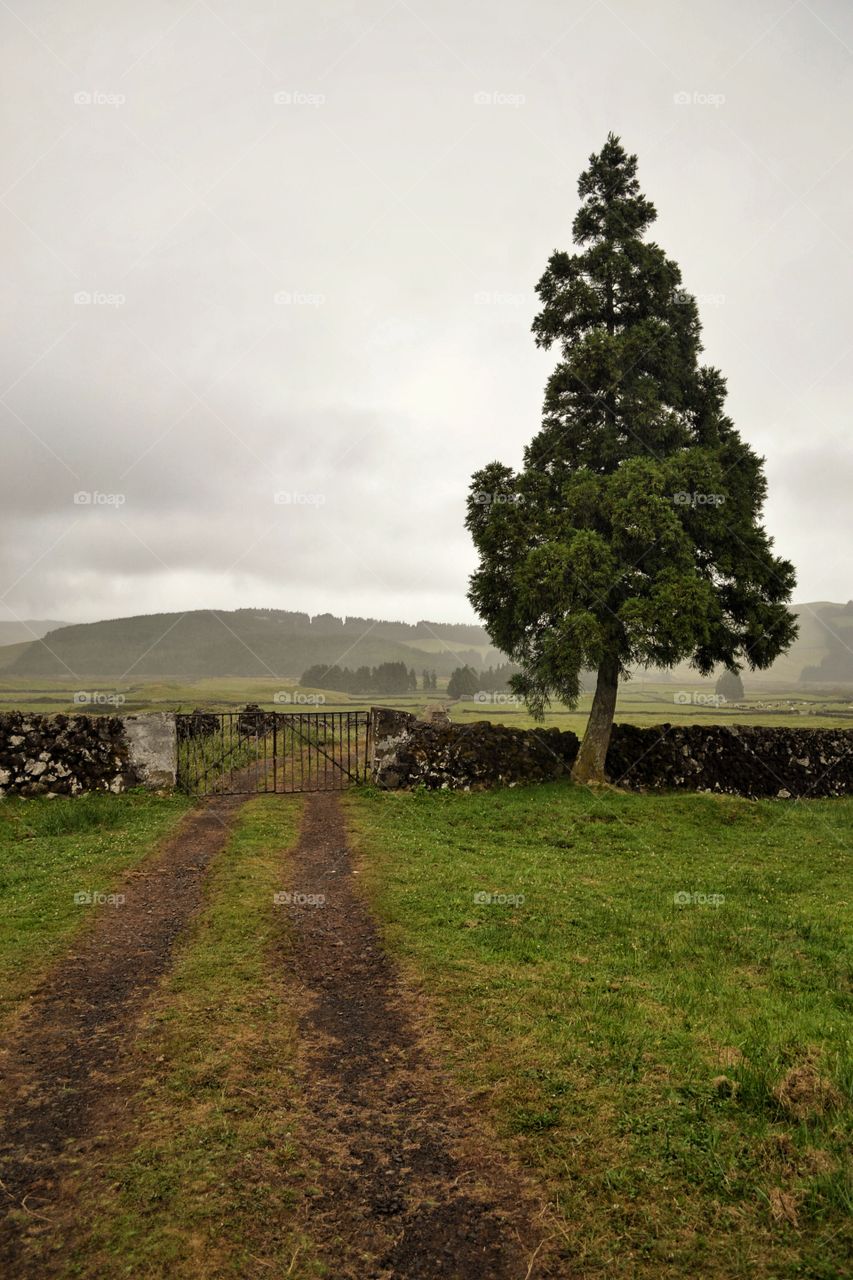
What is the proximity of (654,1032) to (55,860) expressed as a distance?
11.1 m

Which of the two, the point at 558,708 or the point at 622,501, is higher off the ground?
the point at 622,501

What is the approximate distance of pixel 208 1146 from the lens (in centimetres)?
459

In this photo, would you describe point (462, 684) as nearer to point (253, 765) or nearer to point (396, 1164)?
point (253, 765)

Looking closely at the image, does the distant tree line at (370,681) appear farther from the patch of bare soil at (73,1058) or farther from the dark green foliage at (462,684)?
the patch of bare soil at (73,1058)

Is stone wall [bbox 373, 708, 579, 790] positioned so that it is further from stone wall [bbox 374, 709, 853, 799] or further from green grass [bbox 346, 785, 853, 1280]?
green grass [bbox 346, 785, 853, 1280]

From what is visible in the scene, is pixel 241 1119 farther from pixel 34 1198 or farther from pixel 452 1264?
pixel 452 1264

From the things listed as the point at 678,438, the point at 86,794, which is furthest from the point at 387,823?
the point at 678,438

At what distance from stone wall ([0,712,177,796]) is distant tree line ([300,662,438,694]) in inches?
5531

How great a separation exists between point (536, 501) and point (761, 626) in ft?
25.9

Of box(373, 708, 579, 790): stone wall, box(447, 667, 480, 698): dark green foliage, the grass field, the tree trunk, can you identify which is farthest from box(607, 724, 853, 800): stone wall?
box(447, 667, 480, 698): dark green foliage

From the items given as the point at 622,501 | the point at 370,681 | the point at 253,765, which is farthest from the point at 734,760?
the point at 370,681

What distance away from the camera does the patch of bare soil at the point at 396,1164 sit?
3.77 meters

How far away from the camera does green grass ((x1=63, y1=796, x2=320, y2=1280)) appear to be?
Answer: 12.2 ft

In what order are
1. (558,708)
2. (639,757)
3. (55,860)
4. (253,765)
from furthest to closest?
1. (558,708)
2. (253,765)
3. (639,757)
4. (55,860)
